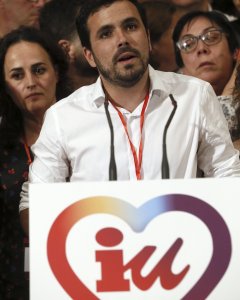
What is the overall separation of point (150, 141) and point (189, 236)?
522mm

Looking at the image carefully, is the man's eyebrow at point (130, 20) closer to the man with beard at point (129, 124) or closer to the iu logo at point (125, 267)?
the man with beard at point (129, 124)

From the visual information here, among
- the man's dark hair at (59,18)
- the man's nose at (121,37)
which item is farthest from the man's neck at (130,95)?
the man's dark hair at (59,18)

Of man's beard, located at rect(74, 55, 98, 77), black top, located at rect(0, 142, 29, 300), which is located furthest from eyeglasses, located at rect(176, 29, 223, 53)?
black top, located at rect(0, 142, 29, 300)

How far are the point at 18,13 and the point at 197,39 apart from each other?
738 mm

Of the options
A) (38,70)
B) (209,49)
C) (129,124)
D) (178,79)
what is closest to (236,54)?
(209,49)

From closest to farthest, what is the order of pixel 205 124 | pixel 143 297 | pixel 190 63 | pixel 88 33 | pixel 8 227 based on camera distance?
pixel 143 297 → pixel 205 124 → pixel 88 33 → pixel 8 227 → pixel 190 63

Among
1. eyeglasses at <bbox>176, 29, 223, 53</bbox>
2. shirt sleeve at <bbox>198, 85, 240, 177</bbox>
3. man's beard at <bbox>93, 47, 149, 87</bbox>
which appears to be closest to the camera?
shirt sleeve at <bbox>198, 85, 240, 177</bbox>

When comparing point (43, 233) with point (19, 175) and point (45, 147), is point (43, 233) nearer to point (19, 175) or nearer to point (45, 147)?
point (45, 147)

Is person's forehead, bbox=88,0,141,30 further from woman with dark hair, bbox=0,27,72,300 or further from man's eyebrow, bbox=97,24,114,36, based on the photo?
woman with dark hair, bbox=0,27,72,300

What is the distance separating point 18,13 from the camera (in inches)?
76.5

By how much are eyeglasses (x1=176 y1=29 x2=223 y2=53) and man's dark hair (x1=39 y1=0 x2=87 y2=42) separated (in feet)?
1.44

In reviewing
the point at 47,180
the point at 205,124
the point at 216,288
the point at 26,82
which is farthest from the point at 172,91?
the point at 216,288

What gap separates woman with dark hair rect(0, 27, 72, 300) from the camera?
1822 mm

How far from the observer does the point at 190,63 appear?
6.38 ft
